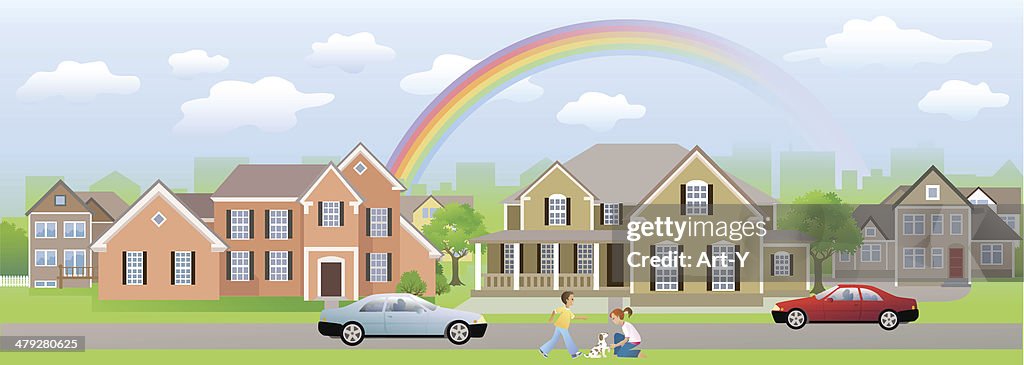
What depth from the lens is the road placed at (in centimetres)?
3584

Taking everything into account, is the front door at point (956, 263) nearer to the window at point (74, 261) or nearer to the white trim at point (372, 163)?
the white trim at point (372, 163)

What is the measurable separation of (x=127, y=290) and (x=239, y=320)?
10.6m

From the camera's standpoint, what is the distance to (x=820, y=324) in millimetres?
41250

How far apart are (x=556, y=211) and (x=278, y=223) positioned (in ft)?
44.9

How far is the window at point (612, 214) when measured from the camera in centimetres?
6228

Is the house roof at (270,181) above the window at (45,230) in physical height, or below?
above

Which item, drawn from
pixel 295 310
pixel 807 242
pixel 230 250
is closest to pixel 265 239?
pixel 230 250

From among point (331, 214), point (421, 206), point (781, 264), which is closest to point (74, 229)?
point (331, 214)

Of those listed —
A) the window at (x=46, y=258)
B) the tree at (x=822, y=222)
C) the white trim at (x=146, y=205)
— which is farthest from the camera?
the window at (x=46, y=258)

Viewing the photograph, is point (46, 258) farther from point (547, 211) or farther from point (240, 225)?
point (547, 211)

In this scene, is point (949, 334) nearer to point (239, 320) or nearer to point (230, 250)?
point (239, 320)

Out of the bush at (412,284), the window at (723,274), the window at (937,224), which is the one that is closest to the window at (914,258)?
the window at (937,224)

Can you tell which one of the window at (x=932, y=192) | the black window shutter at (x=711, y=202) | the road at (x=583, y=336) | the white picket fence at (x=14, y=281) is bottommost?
the white picket fence at (x=14, y=281)

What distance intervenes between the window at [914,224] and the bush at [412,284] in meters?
33.0
